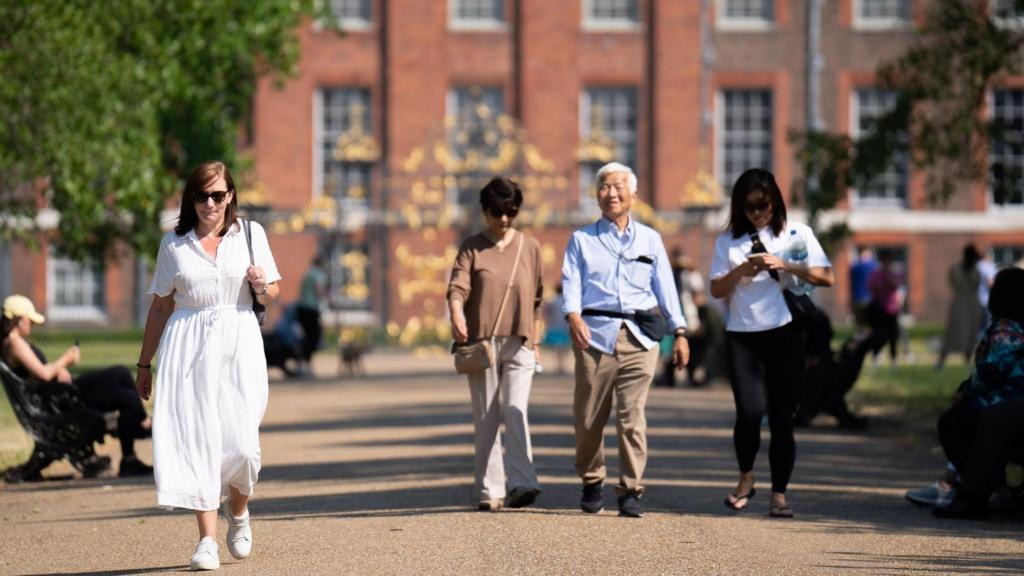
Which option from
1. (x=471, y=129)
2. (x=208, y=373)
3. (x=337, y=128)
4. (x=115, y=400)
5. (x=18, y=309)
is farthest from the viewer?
(x=337, y=128)

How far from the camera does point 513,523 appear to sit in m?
10.5

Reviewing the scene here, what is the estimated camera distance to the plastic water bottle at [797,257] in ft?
36.2

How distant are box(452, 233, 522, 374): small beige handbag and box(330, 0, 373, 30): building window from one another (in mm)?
33305

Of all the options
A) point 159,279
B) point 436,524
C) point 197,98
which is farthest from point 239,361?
point 197,98

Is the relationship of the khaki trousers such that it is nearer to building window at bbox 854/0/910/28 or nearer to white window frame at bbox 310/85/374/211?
white window frame at bbox 310/85/374/211

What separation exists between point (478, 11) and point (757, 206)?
111ft

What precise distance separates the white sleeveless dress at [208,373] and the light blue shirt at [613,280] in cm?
251

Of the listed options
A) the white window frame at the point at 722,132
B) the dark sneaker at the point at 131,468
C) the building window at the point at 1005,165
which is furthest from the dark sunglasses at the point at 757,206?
the white window frame at the point at 722,132

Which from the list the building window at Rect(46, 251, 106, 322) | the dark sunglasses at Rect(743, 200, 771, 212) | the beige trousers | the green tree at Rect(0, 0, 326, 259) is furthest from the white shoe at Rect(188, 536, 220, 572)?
the building window at Rect(46, 251, 106, 322)

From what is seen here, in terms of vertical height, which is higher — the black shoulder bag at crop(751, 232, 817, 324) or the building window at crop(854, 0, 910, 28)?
the building window at crop(854, 0, 910, 28)

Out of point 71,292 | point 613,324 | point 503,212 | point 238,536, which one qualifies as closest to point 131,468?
point 503,212

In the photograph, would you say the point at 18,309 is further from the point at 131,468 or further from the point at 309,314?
the point at 309,314

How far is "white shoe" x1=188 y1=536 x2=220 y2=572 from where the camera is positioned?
28.6 ft

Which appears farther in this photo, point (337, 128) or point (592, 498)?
point (337, 128)
